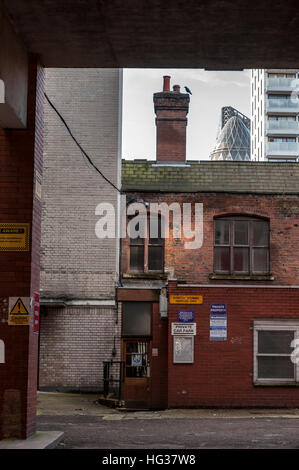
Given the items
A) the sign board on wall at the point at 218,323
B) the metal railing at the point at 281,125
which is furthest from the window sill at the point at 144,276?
the metal railing at the point at 281,125

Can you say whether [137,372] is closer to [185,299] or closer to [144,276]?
[144,276]

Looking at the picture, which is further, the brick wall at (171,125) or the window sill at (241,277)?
the brick wall at (171,125)

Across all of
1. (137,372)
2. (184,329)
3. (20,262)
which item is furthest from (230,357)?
(20,262)

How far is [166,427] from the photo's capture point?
13.4m

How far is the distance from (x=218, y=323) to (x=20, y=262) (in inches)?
411

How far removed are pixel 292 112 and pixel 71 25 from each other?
7301 cm

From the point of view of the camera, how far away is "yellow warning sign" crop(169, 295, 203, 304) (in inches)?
761

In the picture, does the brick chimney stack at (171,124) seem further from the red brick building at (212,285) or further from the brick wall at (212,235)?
the brick wall at (212,235)

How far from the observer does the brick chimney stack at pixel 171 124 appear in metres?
24.8

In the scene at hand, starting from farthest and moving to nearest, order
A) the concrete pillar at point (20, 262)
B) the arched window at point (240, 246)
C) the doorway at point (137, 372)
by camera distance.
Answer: the arched window at point (240, 246) → the doorway at point (137, 372) → the concrete pillar at point (20, 262)

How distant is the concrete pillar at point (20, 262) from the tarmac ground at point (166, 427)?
3.03 ft

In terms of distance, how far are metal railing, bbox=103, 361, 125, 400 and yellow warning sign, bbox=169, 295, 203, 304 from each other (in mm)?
3537
